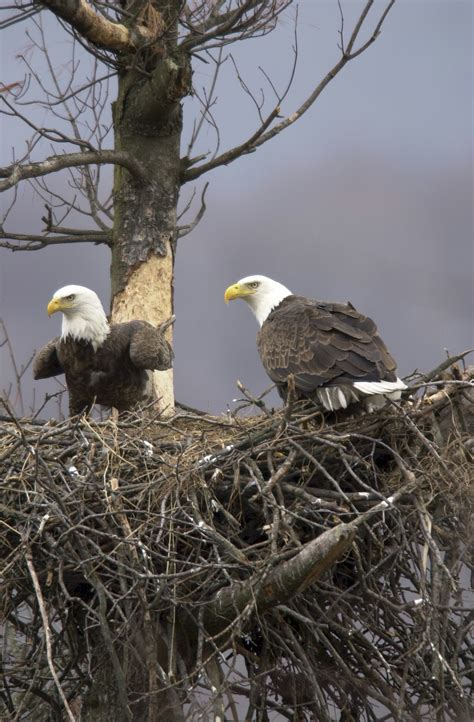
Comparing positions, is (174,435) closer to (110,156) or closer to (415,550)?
(415,550)

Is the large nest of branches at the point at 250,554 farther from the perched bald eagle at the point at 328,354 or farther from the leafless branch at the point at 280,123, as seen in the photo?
the leafless branch at the point at 280,123

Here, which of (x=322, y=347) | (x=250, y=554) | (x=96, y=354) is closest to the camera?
(x=250, y=554)

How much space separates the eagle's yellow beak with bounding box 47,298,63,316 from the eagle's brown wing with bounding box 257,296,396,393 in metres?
1.67

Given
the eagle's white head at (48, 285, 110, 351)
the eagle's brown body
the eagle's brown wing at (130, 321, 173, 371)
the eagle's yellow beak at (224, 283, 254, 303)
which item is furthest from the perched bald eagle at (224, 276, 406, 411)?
the eagle's white head at (48, 285, 110, 351)

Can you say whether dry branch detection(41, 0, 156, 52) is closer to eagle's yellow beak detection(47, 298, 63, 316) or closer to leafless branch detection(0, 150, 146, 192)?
leafless branch detection(0, 150, 146, 192)

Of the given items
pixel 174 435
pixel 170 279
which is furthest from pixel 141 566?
pixel 170 279

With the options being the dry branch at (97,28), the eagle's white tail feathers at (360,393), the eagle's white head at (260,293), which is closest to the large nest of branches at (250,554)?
the eagle's white tail feathers at (360,393)

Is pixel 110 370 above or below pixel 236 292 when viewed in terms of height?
below

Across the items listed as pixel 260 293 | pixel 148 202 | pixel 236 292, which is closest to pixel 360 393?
pixel 260 293

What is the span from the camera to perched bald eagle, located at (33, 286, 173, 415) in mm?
8312

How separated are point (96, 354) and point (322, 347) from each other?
2162 millimetres

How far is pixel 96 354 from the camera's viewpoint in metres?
8.32

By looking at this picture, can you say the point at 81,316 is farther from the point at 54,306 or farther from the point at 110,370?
the point at 110,370

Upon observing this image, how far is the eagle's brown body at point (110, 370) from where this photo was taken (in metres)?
8.30
